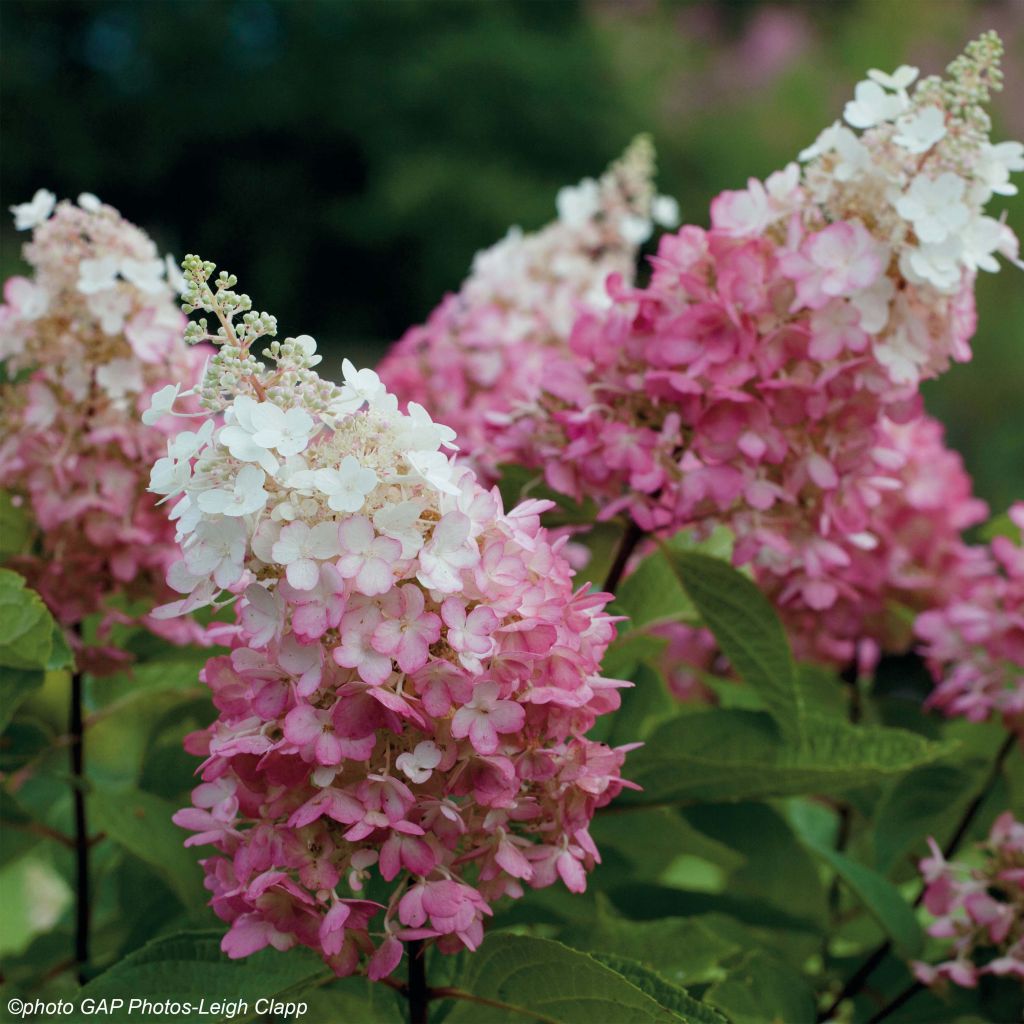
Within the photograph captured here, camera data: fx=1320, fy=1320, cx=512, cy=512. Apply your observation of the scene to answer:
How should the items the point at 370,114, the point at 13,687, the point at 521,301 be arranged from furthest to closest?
1. the point at 370,114
2. the point at 521,301
3. the point at 13,687

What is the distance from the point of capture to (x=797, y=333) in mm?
891

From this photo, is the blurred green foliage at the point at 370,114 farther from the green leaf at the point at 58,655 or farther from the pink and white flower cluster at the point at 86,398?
the green leaf at the point at 58,655

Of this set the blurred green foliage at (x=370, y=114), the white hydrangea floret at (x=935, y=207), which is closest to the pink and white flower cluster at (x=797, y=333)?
the white hydrangea floret at (x=935, y=207)

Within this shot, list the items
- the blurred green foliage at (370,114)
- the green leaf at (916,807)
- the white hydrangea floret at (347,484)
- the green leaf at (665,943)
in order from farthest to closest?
the blurred green foliage at (370,114)
the green leaf at (916,807)
the green leaf at (665,943)
the white hydrangea floret at (347,484)

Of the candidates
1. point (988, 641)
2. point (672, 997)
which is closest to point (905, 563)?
point (988, 641)

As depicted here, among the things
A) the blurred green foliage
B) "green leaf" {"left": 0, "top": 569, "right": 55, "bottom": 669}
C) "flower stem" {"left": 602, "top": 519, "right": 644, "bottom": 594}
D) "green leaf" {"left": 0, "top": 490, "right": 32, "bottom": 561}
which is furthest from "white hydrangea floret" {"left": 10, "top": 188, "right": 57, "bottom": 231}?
the blurred green foliage

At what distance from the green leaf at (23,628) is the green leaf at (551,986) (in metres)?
0.32

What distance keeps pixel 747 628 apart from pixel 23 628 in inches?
18.6

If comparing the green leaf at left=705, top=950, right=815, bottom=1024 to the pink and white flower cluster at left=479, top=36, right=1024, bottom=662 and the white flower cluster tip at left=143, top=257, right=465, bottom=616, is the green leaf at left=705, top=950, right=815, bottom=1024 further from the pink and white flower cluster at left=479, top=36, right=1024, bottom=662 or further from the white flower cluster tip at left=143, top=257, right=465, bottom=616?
the white flower cluster tip at left=143, top=257, right=465, bottom=616

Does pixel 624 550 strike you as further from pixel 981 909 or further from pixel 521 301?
pixel 521 301

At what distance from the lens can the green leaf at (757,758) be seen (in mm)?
879

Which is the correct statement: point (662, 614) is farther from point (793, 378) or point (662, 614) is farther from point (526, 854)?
point (526, 854)

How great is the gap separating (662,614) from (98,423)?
1.49 feet

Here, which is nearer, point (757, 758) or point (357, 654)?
point (357, 654)
